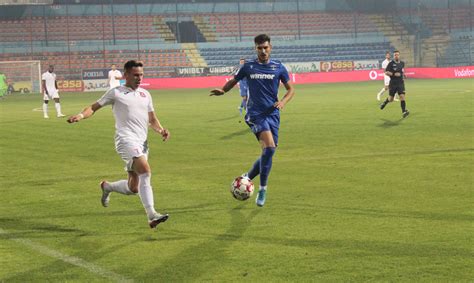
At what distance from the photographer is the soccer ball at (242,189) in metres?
11.5

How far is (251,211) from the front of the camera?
436 inches

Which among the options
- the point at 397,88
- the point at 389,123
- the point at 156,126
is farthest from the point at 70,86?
the point at 156,126

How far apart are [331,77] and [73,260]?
5599cm

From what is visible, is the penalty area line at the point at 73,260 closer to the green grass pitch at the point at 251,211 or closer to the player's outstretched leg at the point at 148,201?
the green grass pitch at the point at 251,211

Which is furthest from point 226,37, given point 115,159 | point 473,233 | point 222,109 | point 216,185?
point 473,233

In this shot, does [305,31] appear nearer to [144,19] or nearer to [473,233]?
[144,19]

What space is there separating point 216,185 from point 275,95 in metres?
2.03

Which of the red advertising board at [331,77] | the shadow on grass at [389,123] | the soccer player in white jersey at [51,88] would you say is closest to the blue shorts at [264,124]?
the shadow on grass at [389,123]

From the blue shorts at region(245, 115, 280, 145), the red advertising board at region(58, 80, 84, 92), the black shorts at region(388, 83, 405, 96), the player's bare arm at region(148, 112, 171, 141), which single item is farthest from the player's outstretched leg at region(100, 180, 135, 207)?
the red advertising board at region(58, 80, 84, 92)

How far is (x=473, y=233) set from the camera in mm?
8977

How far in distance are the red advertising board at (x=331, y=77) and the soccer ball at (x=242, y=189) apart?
4827 cm

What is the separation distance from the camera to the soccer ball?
1150 centimetres

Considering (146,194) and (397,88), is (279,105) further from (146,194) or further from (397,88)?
(397,88)

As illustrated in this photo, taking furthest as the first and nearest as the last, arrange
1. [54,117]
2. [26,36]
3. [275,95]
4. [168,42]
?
[168,42], [26,36], [54,117], [275,95]
